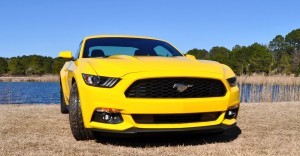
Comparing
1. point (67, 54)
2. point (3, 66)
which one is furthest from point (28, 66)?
point (67, 54)

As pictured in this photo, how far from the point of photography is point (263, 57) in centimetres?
7512

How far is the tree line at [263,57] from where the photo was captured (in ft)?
240

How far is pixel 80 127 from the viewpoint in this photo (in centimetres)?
449

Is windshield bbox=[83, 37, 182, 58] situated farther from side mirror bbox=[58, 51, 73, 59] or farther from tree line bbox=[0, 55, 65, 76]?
tree line bbox=[0, 55, 65, 76]

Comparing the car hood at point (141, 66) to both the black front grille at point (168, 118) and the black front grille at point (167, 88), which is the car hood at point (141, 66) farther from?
the black front grille at point (168, 118)

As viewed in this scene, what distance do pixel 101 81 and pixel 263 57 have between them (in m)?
74.8

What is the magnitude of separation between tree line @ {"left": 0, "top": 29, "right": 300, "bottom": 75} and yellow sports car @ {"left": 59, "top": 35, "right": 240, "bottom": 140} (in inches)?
2151

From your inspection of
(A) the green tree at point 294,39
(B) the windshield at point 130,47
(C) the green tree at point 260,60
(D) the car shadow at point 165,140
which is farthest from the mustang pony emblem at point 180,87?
(A) the green tree at point 294,39

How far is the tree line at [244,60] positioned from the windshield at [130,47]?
53.0 meters

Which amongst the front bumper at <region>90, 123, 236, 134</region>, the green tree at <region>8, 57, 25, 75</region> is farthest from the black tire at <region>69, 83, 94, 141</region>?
the green tree at <region>8, 57, 25, 75</region>

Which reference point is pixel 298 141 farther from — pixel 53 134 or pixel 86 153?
pixel 53 134

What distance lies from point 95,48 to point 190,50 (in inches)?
4426

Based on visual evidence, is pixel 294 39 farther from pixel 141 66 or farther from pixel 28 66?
pixel 141 66

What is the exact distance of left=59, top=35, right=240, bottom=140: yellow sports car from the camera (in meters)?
4.04
